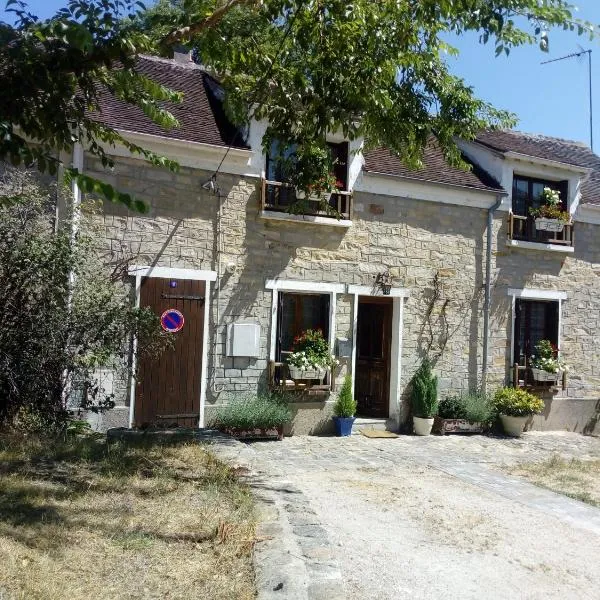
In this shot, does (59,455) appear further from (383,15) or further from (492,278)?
(492,278)

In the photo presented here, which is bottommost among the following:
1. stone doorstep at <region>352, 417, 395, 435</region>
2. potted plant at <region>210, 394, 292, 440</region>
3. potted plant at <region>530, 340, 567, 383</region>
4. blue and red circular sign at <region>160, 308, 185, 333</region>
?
stone doorstep at <region>352, 417, 395, 435</region>

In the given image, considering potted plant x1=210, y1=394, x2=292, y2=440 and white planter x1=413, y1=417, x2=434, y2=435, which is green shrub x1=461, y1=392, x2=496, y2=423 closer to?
white planter x1=413, y1=417, x2=434, y2=435

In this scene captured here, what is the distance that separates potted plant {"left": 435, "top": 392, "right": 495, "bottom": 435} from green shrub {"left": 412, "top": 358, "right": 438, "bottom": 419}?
0.90ft

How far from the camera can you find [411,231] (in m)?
11.2

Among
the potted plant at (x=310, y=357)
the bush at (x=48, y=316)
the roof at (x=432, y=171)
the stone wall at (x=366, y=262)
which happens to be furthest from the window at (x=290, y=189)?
the bush at (x=48, y=316)

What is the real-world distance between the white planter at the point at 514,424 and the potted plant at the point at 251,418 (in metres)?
4.13

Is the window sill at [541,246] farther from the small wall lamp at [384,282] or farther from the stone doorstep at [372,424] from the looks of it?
the stone doorstep at [372,424]

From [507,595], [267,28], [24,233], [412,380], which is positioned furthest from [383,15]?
[412,380]

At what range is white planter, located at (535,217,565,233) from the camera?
1215 cm

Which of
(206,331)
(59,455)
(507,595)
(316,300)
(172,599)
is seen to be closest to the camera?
(172,599)

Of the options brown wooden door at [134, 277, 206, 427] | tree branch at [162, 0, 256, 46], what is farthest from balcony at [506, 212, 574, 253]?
tree branch at [162, 0, 256, 46]

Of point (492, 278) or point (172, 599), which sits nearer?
point (172, 599)

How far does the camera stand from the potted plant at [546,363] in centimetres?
1199

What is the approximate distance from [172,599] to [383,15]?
5.87 meters
